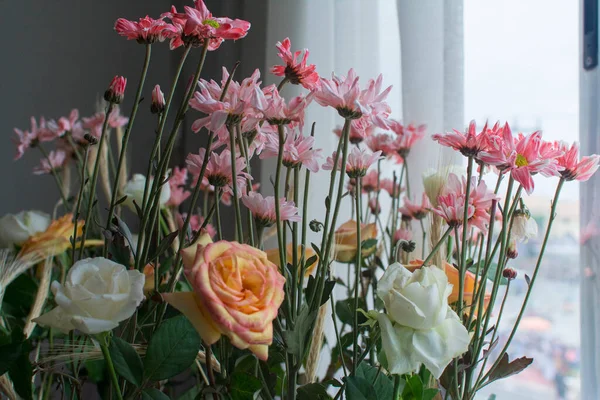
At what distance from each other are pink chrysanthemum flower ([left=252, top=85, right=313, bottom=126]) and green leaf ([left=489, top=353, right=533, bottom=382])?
29cm

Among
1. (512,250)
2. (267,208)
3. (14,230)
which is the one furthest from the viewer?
(14,230)

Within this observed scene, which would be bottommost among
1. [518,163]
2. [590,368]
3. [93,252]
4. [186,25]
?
[590,368]

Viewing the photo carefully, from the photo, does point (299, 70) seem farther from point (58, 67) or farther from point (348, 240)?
point (58, 67)

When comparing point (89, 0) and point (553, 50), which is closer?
point (553, 50)

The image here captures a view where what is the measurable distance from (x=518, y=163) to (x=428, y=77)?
1.35 feet

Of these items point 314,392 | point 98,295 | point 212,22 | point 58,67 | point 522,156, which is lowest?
point 314,392

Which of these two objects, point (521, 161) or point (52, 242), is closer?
point (521, 161)

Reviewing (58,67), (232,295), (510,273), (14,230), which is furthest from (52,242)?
(58,67)

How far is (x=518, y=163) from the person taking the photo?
1.37 ft

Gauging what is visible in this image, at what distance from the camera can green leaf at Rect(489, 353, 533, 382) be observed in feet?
1.57

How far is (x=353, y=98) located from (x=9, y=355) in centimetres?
35

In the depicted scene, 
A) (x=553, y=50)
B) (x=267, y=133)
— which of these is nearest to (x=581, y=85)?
(x=553, y=50)

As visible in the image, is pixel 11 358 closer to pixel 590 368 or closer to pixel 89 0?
pixel 590 368

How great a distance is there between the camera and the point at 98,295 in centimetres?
36
